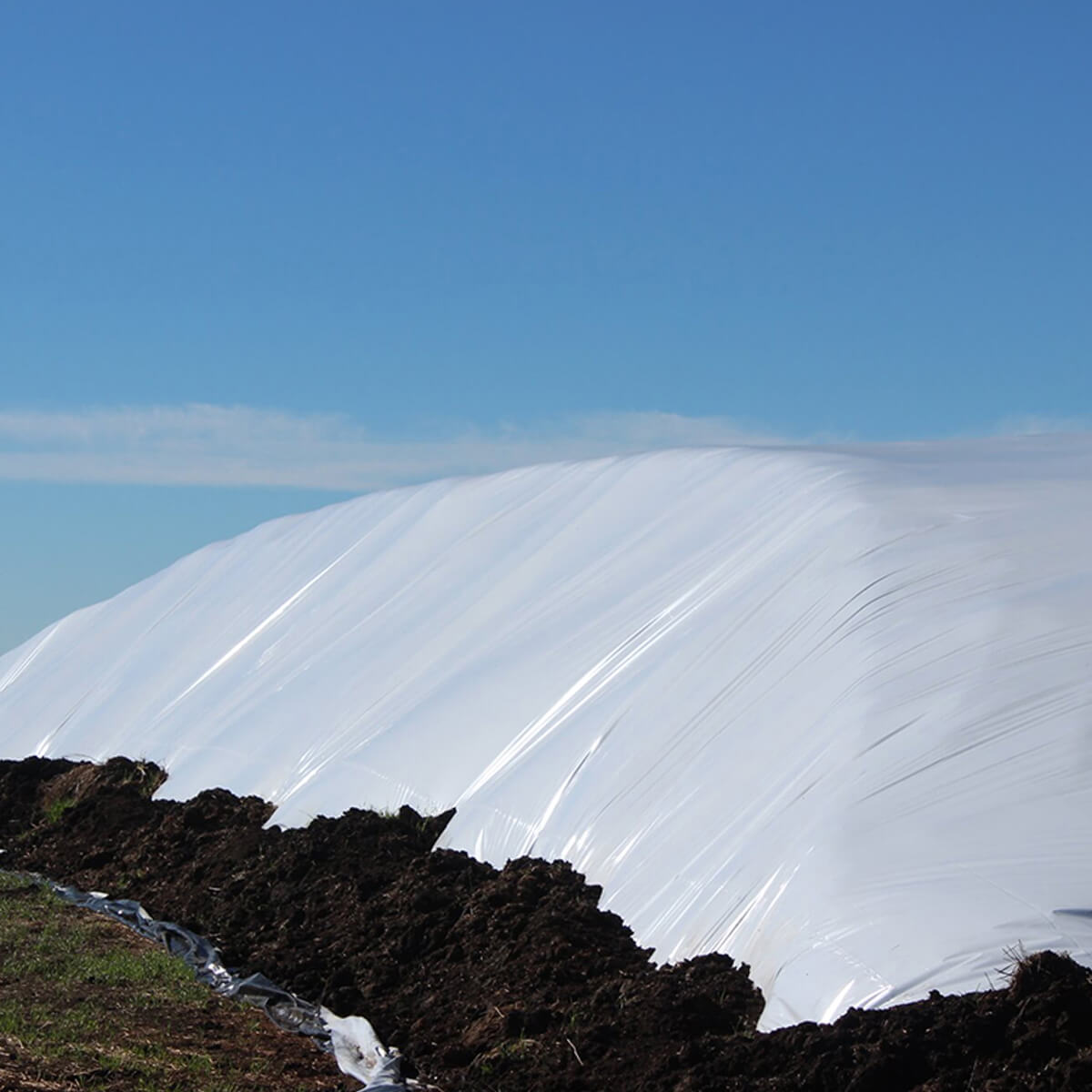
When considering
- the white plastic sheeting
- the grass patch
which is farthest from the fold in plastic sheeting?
the white plastic sheeting

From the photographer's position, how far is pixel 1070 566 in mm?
6078

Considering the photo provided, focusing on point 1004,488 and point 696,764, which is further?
point 1004,488

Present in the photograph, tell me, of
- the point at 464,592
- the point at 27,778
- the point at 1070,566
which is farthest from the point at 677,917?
the point at 27,778

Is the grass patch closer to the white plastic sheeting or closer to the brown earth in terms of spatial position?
the brown earth

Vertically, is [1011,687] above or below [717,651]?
below

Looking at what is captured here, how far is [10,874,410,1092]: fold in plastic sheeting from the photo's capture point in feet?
15.8

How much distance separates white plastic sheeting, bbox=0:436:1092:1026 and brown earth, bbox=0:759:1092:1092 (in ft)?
0.68

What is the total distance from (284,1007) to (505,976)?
964 millimetres

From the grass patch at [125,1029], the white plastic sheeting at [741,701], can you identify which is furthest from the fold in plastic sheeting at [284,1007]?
the white plastic sheeting at [741,701]

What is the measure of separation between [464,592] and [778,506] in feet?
Answer: 9.26

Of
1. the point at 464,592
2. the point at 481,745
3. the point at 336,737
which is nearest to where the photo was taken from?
the point at 481,745

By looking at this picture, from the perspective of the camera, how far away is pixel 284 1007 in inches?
224

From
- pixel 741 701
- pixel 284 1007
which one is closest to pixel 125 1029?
pixel 284 1007

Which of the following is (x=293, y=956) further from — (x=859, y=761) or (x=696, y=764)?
(x=859, y=761)
